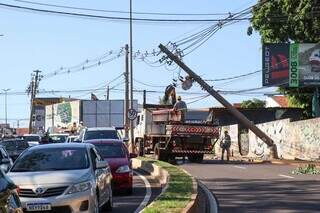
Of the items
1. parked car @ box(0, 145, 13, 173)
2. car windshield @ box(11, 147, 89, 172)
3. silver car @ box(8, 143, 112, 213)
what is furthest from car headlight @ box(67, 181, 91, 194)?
parked car @ box(0, 145, 13, 173)

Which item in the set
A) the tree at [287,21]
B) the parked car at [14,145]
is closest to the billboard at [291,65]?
the tree at [287,21]

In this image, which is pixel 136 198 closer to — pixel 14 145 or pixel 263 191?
pixel 263 191

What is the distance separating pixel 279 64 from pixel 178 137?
53.5ft

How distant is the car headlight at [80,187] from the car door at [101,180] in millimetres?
808

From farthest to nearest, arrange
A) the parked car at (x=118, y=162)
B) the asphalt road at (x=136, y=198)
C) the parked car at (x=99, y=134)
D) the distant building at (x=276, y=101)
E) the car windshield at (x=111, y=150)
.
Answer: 1. the distant building at (x=276, y=101)
2. the parked car at (x=99, y=134)
3. the car windshield at (x=111, y=150)
4. the parked car at (x=118, y=162)
5. the asphalt road at (x=136, y=198)

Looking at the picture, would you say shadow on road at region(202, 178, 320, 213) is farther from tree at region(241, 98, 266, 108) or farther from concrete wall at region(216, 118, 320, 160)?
tree at region(241, 98, 266, 108)

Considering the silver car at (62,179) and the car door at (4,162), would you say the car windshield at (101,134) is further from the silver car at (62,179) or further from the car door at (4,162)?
the silver car at (62,179)

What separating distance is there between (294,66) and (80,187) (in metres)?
38.4

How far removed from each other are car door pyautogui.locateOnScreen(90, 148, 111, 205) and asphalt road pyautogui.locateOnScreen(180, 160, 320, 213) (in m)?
2.41

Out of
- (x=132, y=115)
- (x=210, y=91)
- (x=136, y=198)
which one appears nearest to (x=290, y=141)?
(x=210, y=91)

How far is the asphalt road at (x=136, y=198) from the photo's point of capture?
15359mm

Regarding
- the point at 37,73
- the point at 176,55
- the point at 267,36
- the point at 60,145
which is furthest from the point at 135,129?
the point at 37,73

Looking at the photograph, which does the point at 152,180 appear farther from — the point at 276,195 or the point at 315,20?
the point at 315,20

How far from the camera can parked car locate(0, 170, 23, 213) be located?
676cm
